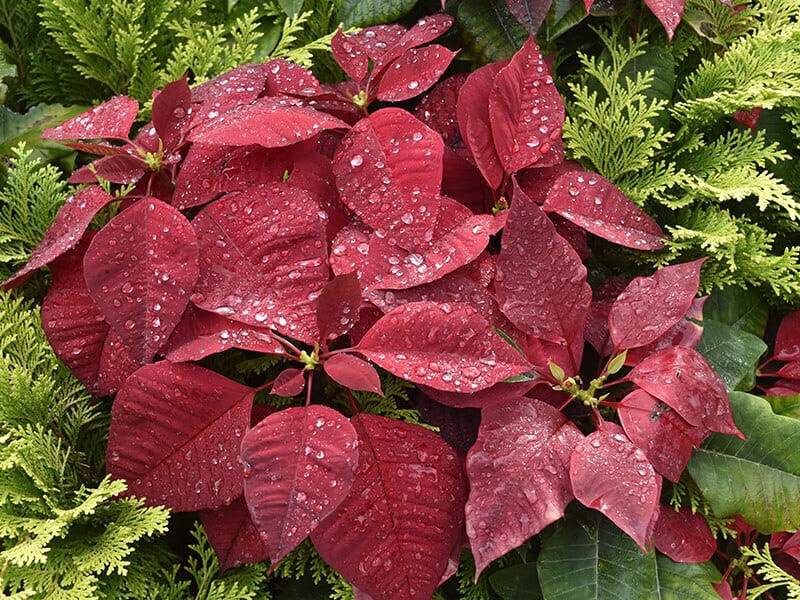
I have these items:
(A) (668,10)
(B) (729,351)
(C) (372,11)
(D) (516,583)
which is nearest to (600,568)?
(D) (516,583)

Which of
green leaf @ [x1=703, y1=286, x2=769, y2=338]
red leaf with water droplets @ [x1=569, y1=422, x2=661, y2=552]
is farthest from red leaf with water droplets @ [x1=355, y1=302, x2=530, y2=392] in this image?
green leaf @ [x1=703, y1=286, x2=769, y2=338]

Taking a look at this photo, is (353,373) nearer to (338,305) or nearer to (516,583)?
(338,305)

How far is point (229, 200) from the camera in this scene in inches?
31.0

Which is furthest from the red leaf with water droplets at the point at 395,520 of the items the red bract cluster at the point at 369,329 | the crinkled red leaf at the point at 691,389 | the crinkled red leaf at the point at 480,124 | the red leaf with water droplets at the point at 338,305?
the crinkled red leaf at the point at 480,124

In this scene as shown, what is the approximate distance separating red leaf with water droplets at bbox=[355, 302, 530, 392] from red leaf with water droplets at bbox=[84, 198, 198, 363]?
21 cm

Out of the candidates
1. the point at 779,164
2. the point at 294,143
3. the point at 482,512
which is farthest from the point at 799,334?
the point at 294,143

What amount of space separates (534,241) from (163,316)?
1.26 feet

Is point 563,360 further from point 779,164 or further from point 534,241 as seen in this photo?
point 779,164

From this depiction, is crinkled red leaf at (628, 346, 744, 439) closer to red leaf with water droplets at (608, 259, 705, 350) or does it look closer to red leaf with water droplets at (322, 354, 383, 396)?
red leaf with water droplets at (608, 259, 705, 350)

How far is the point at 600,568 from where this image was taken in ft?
2.55

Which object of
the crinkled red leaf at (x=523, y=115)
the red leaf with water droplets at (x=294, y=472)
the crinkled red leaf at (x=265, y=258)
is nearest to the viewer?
the red leaf with water droplets at (x=294, y=472)

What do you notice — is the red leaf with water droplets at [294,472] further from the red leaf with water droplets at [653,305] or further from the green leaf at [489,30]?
the green leaf at [489,30]

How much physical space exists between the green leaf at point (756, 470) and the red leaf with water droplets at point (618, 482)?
117 mm

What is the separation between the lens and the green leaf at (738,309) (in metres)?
1.01
